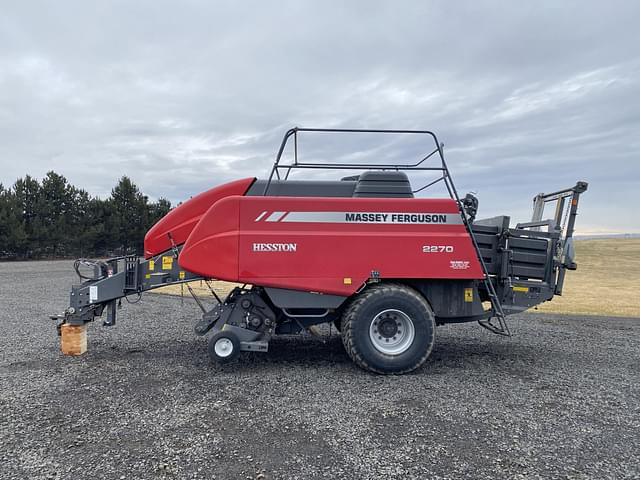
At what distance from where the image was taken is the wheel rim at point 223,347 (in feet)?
17.2

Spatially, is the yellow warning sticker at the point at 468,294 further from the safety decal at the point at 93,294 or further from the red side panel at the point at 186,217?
the safety decal at the point at 93,294

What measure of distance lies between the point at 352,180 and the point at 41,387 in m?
4.46

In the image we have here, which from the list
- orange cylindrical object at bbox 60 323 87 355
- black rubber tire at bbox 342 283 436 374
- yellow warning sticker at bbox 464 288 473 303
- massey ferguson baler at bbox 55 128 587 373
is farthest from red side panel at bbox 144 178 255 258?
yellow warning sticker at bbox 464 288 473 303

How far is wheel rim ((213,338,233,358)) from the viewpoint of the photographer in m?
5.23

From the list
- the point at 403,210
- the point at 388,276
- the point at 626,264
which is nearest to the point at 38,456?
the point at 388,276

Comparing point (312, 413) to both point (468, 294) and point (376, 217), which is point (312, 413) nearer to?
point (376, 217)

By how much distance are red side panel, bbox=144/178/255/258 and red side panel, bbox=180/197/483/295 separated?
1.78 feet

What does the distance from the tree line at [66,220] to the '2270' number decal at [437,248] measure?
3260 centimetres

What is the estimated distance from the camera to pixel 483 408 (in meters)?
4.21

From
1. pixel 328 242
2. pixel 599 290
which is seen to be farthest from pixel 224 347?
pixel 599 290

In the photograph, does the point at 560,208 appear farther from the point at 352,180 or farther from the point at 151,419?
the point at 151,419

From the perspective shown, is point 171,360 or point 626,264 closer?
point 171,360

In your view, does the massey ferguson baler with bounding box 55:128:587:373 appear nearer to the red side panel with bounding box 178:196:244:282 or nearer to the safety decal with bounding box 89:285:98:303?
the red side panel with bounding box 178:196:244:282

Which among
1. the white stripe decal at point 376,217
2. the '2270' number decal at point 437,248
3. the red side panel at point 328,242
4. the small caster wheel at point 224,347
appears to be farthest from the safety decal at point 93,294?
the '2270' number decal at point 437,248
